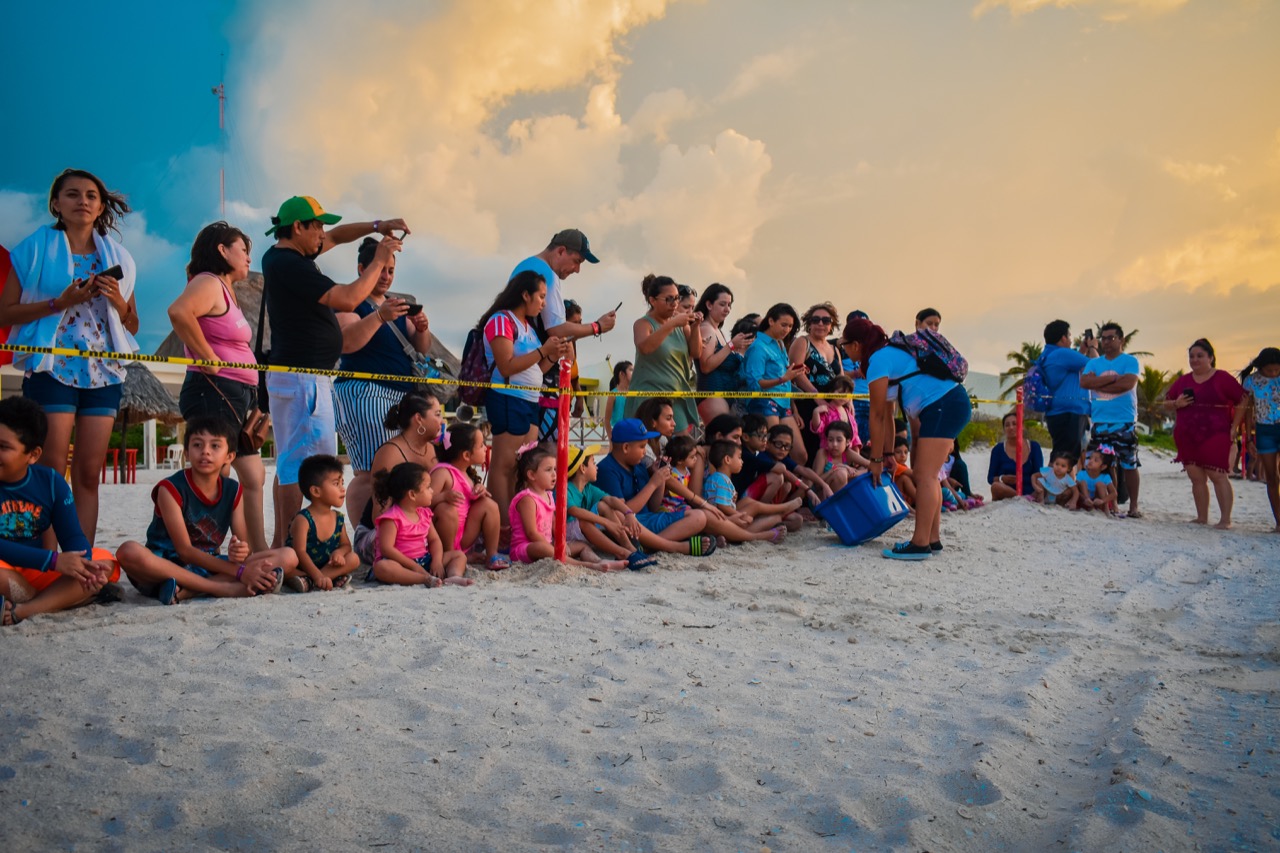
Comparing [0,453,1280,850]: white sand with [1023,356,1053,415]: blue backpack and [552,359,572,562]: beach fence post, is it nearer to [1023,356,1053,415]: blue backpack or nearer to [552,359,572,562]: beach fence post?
[552,359,572,562]: beach fence post

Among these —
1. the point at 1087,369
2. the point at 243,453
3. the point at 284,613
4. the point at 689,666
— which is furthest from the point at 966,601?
the point at 1087,369

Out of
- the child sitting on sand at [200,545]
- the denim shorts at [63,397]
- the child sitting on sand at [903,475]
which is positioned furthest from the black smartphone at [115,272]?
the child sitting on sand at [903,475]

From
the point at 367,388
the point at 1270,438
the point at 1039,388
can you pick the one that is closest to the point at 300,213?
the point at 367,388

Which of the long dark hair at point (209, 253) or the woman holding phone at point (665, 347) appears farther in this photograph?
the woman holding phone at point (665, 347)

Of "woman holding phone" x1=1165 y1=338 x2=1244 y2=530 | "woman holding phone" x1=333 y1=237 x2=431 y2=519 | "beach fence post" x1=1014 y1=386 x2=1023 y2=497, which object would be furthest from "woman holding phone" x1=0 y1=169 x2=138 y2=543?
"woman holding phone" x1=1165 y1=338 x2=1244 y2=530

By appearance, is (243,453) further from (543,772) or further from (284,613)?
(543,772)

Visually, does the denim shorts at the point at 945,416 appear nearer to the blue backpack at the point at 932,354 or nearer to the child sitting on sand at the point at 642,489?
the blue backpack at the point at 932,354

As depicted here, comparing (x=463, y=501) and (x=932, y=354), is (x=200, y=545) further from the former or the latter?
(x=932, y=354)

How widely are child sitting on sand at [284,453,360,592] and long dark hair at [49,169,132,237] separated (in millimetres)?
1420

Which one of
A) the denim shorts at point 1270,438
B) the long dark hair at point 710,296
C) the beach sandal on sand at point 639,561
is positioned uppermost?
the long dark hair at point 710,296

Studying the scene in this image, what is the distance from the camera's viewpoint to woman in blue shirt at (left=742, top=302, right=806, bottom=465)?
680 centimetres

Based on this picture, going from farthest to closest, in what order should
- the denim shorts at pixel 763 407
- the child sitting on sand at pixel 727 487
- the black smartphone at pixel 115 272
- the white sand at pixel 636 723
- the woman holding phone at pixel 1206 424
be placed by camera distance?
the woman holding phone at pixel 1206 424 < the denim shorts at pixel 763 407 < the child sitting on sand at pixel 727 487 < the black smartphone at pixel 115 272 < the white sand at pixel 636 723

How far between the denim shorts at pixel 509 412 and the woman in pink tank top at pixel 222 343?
50.5 inches

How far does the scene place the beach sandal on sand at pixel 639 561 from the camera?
16.1 ft
